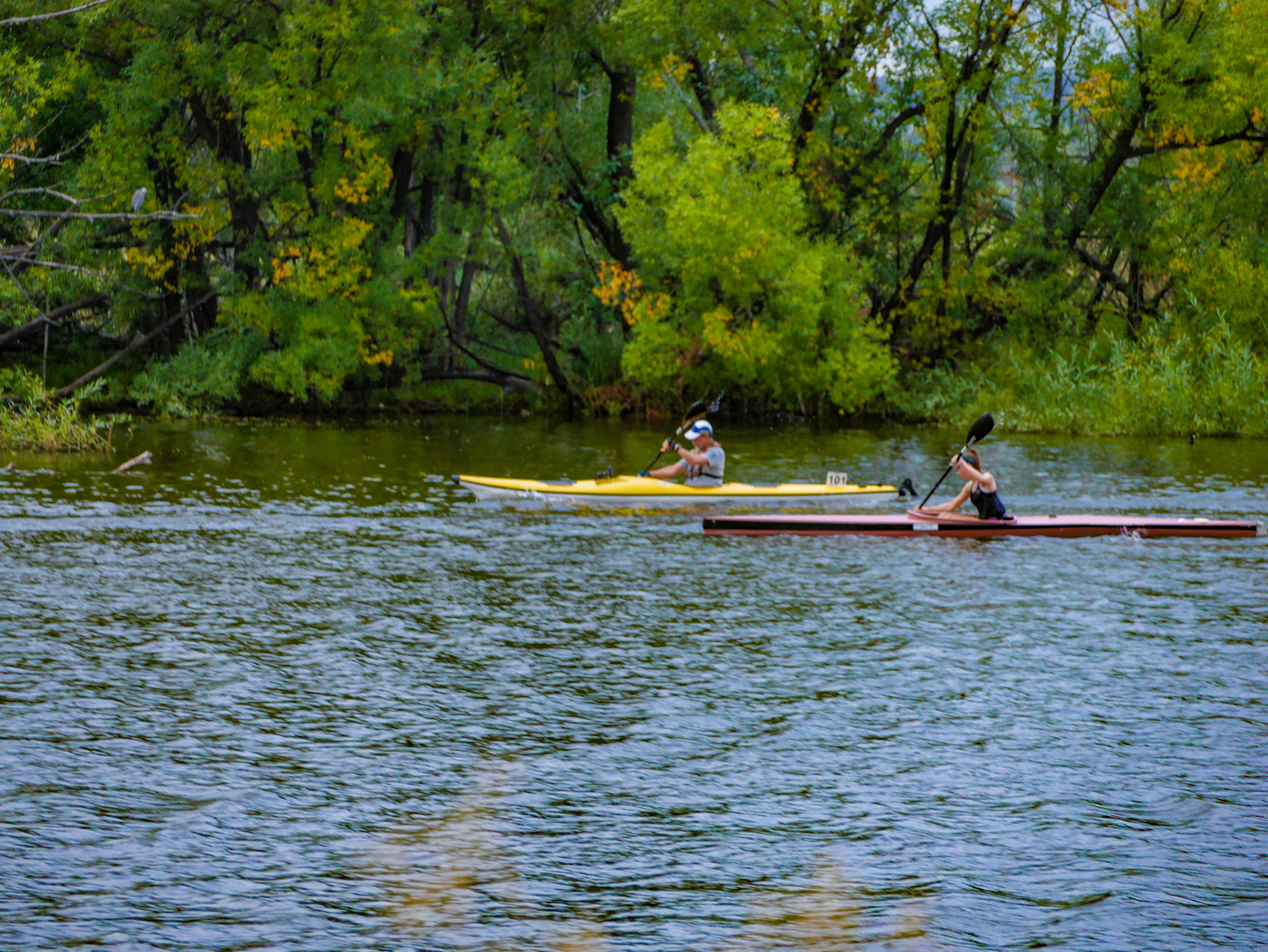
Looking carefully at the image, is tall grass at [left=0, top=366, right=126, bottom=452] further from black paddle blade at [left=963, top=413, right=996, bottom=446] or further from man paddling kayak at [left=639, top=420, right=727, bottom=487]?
black paddle blade at [left=963, top=413, right=996, bottom=446]

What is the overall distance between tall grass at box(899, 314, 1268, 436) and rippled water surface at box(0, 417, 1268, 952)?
50.8 ft

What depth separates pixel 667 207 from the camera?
1278 inches

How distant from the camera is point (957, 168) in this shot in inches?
1393

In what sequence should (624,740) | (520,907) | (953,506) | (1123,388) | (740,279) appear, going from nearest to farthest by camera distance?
(520,907) < (624,740) < (953,506) < (1123,388) < (740,279)

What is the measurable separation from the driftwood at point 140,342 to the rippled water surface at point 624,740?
1822 centimetres

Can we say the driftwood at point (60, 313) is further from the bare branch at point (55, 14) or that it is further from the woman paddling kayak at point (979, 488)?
the woman paddling kayak at point (979, 488)

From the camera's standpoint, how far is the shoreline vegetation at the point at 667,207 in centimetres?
3162

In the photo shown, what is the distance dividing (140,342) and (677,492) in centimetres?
2070

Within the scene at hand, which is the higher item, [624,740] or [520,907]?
[624,740]

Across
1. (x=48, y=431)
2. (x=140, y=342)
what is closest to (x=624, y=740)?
(x=48, y=431)

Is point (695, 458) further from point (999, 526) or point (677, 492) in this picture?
point (999, 526)

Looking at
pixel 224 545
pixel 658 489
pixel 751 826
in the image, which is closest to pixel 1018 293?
pixel 658 489

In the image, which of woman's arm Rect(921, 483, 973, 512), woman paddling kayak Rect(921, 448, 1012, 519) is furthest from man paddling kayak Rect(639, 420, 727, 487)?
woman paddling kayak Rect(921, 448, 1012, 519)

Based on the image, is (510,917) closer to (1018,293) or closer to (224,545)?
(224,545)
